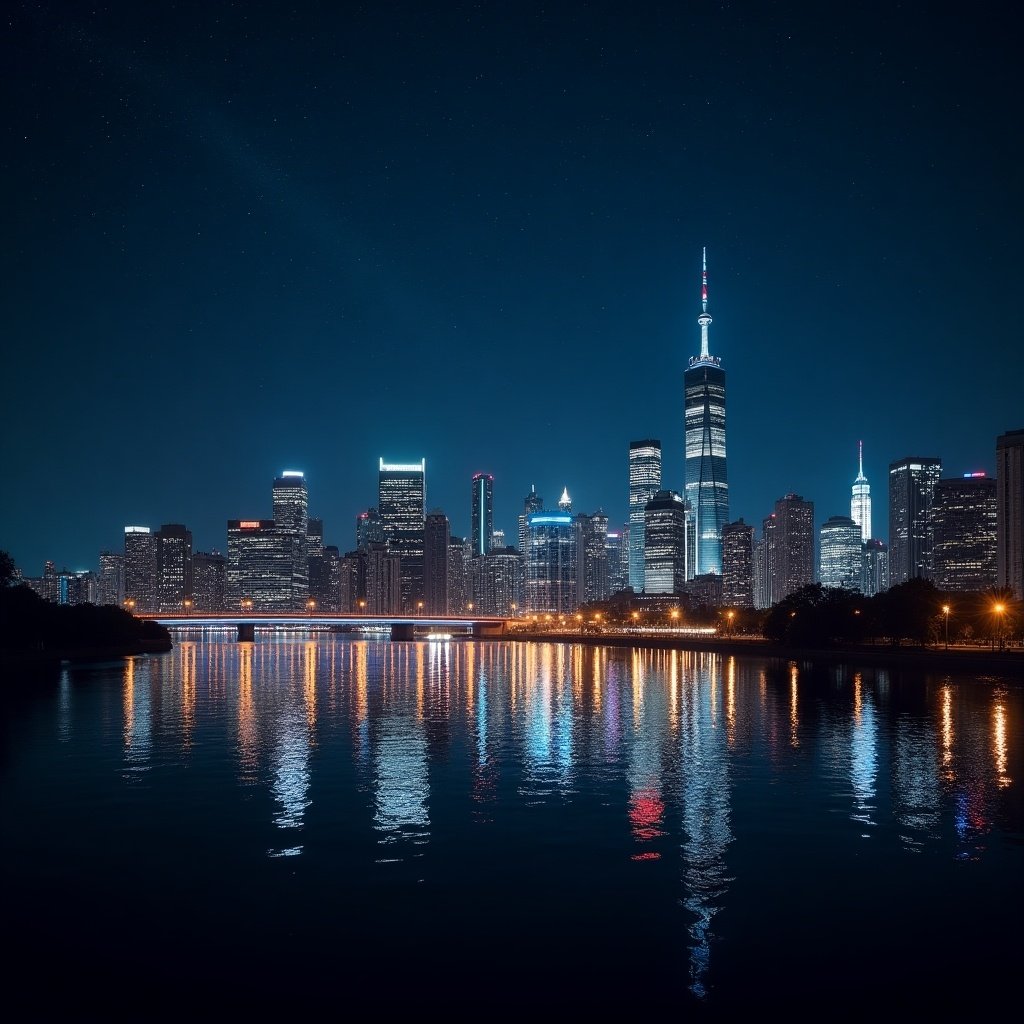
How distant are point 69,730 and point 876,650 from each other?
295ft

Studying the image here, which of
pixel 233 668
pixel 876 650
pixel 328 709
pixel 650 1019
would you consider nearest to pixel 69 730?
pixel 328 709

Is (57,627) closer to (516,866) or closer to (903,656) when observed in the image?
(903,656)

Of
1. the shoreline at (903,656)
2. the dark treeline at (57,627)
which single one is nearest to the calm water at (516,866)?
the shoreline at (903,656)

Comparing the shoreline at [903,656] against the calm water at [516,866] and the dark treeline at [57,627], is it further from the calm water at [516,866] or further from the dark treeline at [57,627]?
the dark treeline at [57,627]

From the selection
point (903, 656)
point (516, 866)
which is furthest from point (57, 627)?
point (516, 866)

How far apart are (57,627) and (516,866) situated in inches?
3880

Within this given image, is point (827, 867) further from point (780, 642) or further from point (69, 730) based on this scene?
point (780, 642)

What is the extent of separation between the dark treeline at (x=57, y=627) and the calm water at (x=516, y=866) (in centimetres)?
5348

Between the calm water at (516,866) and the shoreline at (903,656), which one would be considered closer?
the calm water at (516,866)

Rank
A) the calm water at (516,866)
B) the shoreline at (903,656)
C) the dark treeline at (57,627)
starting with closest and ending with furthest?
the calm water at (516,866) < the shoreline at (903,656) < the dark treeline at (57,627)

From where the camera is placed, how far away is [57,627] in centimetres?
10475

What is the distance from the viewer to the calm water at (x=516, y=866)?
14.5m

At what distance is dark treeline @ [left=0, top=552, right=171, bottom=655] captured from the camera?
3605 inches

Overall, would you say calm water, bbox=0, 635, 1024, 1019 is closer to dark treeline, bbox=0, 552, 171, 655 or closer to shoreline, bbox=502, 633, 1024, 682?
shoreline, bbox=502, 633, 1024, 682
